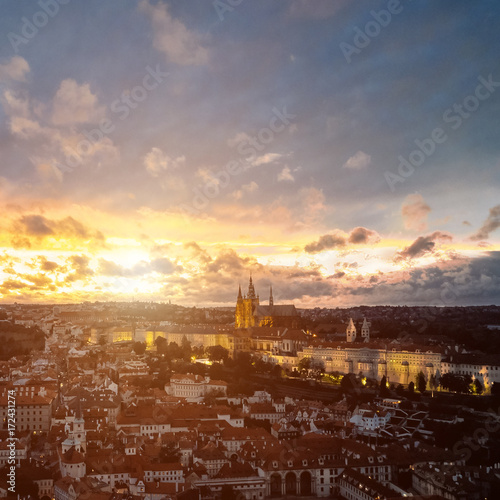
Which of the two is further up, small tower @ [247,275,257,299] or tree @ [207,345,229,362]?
small tower @ [247,275,257,299]

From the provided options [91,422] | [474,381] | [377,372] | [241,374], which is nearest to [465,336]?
[377,372]

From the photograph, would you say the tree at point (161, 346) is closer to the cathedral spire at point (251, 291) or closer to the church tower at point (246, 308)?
the church tower at point (246, 308)

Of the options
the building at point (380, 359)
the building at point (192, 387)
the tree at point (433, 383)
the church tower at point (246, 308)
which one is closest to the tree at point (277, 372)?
the building at point (380, 359)

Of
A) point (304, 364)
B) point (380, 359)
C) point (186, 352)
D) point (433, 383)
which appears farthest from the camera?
point (186, 352)

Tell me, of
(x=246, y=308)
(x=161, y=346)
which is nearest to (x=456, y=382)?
(x=161, y=346)

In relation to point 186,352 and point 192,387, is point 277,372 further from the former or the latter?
point 186,352

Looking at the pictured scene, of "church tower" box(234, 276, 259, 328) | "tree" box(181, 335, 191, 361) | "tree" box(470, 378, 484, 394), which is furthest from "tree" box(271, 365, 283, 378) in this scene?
"church tower" box(234, 276, 259, 328)

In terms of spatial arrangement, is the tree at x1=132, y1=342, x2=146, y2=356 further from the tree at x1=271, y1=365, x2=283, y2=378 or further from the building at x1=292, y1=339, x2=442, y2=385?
the building at x1=292, y1=339, x2=442, y2=385

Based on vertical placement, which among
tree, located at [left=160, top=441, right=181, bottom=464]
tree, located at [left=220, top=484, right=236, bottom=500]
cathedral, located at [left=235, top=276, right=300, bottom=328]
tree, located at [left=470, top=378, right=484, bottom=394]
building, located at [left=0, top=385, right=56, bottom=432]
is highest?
cathedral, located at [left=235, top=276, right=300, bottom=328]

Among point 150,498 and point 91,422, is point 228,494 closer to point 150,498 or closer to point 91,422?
point 150,498
